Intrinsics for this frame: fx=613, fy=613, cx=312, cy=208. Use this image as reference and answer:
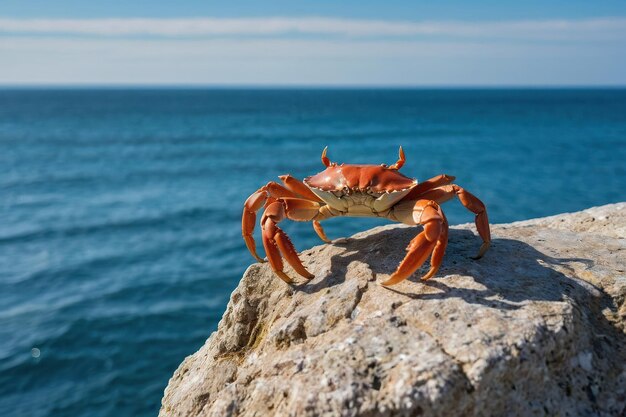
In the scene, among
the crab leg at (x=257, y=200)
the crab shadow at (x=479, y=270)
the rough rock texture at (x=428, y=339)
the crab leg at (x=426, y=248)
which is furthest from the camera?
the crab leg at (x=257, y=200)

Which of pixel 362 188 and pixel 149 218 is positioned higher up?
pixel 362 188

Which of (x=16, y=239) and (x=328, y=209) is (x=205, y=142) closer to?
(x=16, y=239)

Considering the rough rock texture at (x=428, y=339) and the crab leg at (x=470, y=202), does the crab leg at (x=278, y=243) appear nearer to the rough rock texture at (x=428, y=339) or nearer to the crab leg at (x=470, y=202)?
the rough rock texture at (x=428, y=339)

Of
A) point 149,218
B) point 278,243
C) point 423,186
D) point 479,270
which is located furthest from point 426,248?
point 149,218

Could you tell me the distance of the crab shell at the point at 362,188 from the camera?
554 cm

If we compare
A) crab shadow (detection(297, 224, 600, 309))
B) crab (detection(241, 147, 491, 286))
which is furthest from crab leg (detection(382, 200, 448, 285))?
crab shadow (detection(297, 224, 600, 309))

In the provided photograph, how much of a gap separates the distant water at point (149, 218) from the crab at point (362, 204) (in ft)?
29.9

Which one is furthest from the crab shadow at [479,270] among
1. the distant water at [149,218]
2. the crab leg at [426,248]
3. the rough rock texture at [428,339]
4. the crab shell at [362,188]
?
the distant water at [149,218]

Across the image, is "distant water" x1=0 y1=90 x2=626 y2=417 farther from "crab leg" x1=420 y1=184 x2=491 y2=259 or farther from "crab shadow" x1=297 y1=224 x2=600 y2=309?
"crab leg" x1=420 y1=184 x2=491 y2=259

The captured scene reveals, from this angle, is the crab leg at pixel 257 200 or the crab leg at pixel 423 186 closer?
the crab leg at pixel 423 186

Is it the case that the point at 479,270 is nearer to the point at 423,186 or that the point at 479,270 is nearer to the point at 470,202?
the point at 470,202

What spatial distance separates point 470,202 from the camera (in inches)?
215

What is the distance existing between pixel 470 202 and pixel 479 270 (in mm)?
761

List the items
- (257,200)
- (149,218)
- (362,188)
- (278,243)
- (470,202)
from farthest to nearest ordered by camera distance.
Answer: (149,218) < (257,200) < (362,188) < (470,202) < (278,243)
